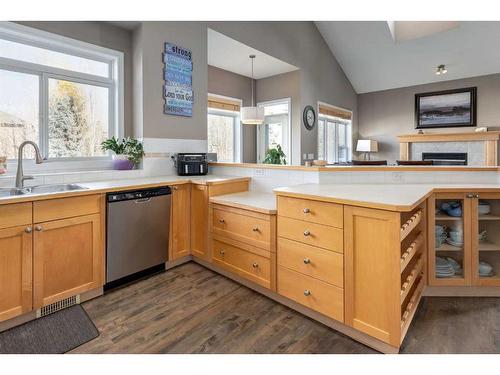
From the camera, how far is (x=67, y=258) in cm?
207

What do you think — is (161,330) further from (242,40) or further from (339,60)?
(339,60)

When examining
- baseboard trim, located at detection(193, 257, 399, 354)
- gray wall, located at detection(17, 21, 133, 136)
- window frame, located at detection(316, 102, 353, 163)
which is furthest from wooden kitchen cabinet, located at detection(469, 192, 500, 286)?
window frame, located at detection(316, 102, 353, 163)

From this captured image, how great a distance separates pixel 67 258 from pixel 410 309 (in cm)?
222

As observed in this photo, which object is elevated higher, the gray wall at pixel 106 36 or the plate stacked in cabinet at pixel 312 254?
the gray wall at pixel 106 36

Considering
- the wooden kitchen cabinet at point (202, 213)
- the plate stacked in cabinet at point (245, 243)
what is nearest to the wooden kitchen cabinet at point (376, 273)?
the plate stacked in cabinet at point (245, 243)

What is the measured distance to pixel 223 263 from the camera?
8.50ft

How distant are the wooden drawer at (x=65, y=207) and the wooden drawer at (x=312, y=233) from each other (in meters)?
1.33

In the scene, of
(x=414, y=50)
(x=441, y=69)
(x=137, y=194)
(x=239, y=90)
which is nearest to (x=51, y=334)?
(x=137, y=194)

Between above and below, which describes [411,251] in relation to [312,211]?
below

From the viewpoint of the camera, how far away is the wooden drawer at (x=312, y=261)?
1793 millimetres

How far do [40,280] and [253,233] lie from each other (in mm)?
1426

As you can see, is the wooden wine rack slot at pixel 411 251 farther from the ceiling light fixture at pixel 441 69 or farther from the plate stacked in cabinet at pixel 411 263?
the ceiling light fixture at pixel 441 69

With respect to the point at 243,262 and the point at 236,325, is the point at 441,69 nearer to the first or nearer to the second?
the point at 243,262

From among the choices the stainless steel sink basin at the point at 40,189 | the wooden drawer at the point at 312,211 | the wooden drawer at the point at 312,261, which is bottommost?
the wooden drawer at the point at 312,261
